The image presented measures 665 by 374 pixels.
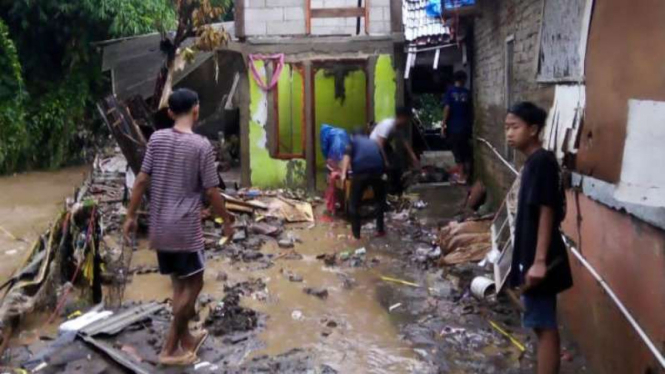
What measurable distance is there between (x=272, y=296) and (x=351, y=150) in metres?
2.48

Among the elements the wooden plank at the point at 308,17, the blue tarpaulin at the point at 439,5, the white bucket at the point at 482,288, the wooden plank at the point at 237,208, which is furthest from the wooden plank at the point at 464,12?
the white bucket at the point at 482,288

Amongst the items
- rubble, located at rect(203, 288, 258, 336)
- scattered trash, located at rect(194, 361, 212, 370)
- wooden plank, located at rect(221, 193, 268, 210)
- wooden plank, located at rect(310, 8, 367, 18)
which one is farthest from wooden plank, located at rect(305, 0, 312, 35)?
scattered trash, located at rect(194, 361, 212, 370)

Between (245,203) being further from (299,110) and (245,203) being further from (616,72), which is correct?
(616,72)

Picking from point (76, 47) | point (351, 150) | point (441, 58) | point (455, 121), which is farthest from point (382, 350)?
point (76, 47)

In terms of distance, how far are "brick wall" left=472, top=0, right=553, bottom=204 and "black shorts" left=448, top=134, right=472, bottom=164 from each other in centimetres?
26

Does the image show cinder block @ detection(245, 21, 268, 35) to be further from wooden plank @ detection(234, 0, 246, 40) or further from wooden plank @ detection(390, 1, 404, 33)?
wooden plank @ detection(390, 1, 404, 33)

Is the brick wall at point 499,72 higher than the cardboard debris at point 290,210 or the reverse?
higher

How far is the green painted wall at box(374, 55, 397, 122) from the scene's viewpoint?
12.4 meters

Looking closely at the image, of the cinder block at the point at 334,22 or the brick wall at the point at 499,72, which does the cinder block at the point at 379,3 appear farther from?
the brick wall at the point at 499,72

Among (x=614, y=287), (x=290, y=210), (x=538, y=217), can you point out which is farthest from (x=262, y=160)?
(x=538, y=217)

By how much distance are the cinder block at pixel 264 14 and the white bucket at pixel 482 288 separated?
7658 millimetres

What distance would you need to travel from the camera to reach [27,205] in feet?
44.3

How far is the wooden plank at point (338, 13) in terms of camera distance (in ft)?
41.2

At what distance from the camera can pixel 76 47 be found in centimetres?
1822
